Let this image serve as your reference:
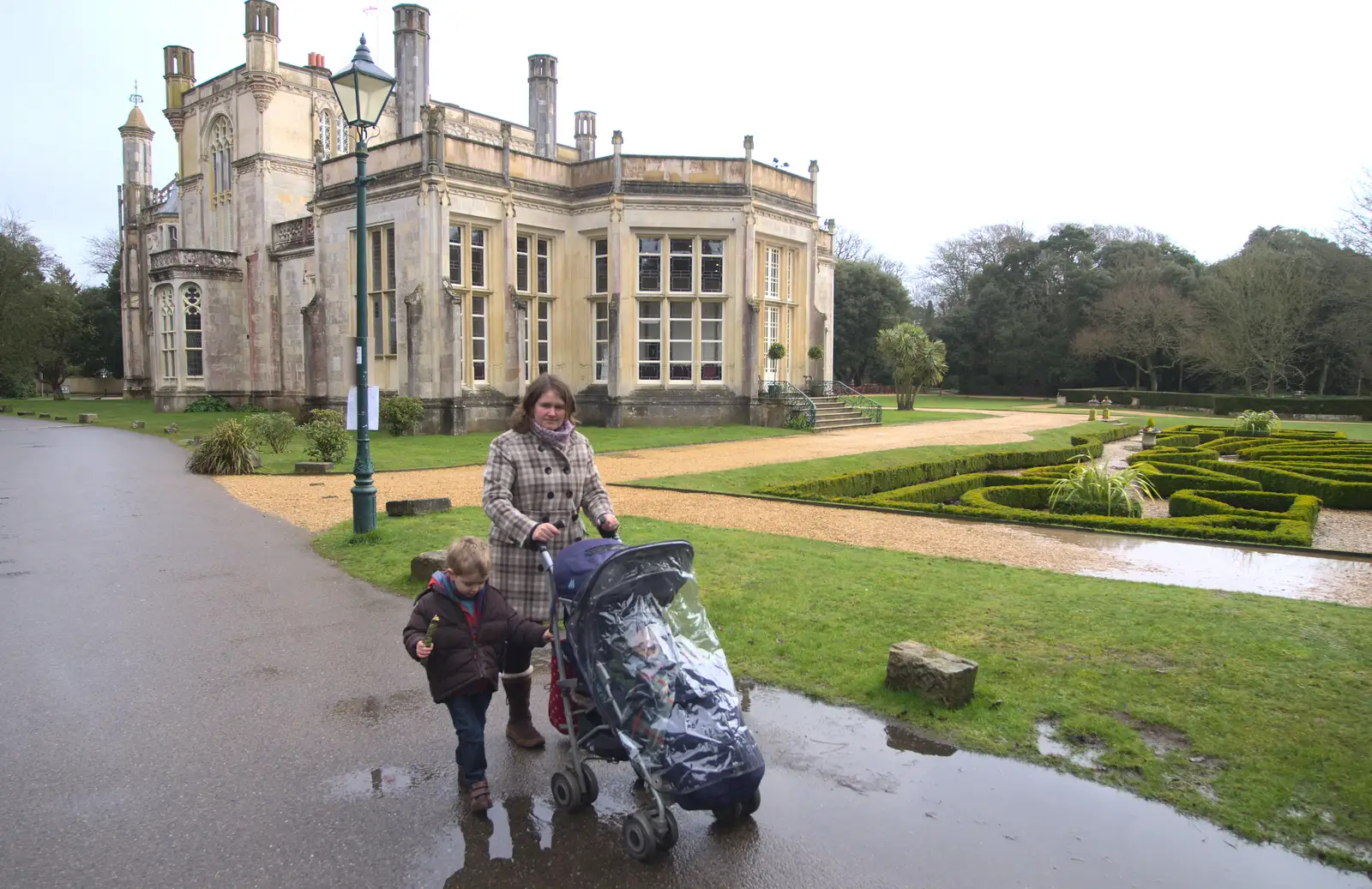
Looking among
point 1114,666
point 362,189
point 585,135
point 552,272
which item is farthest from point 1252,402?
point 362,189

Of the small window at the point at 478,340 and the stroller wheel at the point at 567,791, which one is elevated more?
the small window at the point at 478,340

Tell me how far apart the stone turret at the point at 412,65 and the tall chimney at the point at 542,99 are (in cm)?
522

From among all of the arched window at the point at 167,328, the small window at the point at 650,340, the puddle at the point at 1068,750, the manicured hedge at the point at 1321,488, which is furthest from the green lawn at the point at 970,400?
the puddle at the point at 1068,750

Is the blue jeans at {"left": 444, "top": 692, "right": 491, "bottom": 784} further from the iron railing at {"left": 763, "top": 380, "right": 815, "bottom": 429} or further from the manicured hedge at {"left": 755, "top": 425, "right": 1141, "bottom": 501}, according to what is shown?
the iron railing at {"left": 763, "top": 380, "right": 815, "bottom": 429}

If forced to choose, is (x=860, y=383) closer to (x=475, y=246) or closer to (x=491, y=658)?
(x=475, y=246)

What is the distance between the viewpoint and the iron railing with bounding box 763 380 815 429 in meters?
26.6

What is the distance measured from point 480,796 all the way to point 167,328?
39415mm

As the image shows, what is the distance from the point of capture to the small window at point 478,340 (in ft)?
83.0

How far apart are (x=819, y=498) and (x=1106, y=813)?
30.1ft

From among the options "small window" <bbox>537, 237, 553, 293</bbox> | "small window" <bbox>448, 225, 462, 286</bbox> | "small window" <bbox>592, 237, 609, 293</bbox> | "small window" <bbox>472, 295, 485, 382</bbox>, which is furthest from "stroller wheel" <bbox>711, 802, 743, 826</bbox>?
"small window" <bbox>537, 237, 553, 293</bbox>

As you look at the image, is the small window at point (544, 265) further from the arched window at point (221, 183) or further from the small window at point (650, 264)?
the arched window at point (221, 183)

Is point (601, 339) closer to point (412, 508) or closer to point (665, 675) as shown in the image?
point (412, 508)

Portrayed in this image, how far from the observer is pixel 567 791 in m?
3.78

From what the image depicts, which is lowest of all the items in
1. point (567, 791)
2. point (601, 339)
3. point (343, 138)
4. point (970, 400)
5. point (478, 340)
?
point (567, 791)
